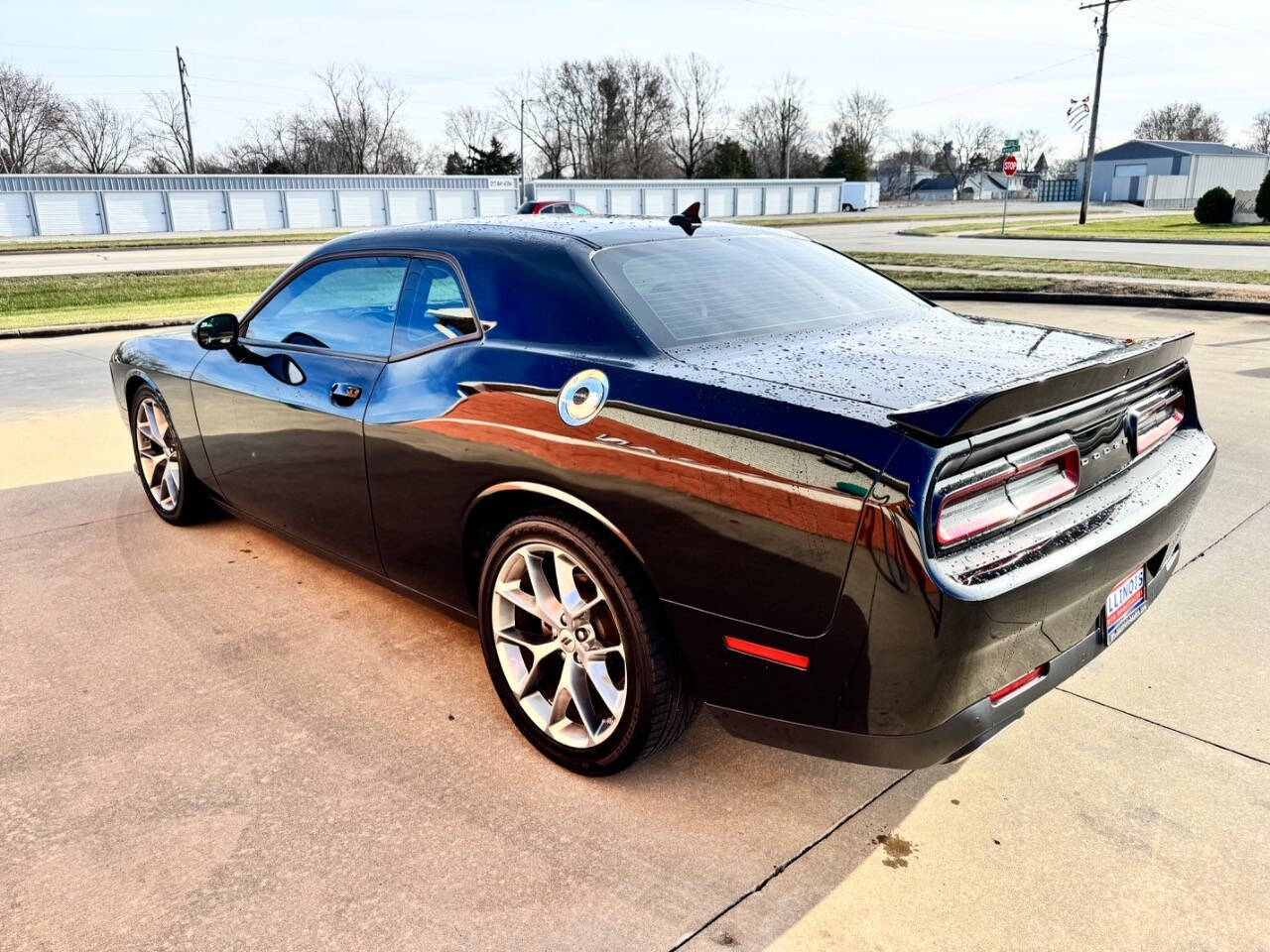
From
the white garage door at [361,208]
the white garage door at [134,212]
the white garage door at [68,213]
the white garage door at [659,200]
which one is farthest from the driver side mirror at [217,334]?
the white garage door at [659,200]

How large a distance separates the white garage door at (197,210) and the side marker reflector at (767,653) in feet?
169


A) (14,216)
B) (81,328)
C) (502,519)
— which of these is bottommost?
(81,328)

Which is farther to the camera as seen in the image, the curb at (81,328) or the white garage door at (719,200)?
the white garage door at (719,200)

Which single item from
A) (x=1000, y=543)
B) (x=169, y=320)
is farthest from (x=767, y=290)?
(x=169, y=320)

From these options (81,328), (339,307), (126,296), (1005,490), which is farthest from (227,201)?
(1005,490)

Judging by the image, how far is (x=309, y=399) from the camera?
3406 millimetres

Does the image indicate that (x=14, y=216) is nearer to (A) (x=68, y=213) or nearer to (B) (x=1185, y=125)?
(A) (x=68, y=213)

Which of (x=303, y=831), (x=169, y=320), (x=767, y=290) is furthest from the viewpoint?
(x=169, y=320)

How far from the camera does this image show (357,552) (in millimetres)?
3398

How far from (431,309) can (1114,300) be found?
11604 mm

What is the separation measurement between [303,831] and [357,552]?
1.16 metres

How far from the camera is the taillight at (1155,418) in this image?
266 centimetres

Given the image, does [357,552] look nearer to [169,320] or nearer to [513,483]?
[513,483]

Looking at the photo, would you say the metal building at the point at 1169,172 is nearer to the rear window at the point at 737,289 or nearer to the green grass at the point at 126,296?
the green grass at the point at 126,296
